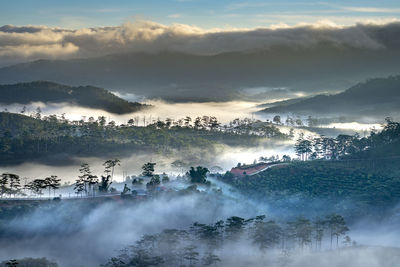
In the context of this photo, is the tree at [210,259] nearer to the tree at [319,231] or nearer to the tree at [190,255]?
the tree at [190,255]

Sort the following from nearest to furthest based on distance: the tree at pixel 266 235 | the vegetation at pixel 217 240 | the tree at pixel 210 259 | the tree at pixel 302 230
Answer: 1. the tree at pixel 210 259
2. the vegetation at pixel 217 240
3. the tree at pixel 266 235
4. the tree at pixel 302 230

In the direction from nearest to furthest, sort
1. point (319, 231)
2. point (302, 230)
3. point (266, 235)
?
point (302, 230) < point (266, 235) < point (319, 231)

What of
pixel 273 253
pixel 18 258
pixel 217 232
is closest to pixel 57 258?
pixel 18 258

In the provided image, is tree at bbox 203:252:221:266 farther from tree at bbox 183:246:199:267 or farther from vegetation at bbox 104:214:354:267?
tree at bbox 183:246:199:267

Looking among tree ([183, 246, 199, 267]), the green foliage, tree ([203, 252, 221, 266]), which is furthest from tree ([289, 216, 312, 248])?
the green foliage

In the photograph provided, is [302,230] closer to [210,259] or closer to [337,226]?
[337,226]

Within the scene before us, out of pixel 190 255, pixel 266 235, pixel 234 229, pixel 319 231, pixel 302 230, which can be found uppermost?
pixel 302 230

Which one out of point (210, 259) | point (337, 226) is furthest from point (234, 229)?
point (337, 226)

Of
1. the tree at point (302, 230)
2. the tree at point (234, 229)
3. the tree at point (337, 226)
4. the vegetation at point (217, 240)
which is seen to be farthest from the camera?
the tree at point (234, 229)

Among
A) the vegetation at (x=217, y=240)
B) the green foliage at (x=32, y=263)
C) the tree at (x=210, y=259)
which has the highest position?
the vegetation at (x=217, y=240)

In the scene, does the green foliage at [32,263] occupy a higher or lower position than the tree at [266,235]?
lower

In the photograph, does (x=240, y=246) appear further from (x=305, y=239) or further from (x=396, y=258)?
(x=396, y=258)

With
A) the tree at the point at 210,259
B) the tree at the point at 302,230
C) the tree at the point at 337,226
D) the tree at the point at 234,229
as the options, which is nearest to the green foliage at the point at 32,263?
the tree at the point at 210,259
